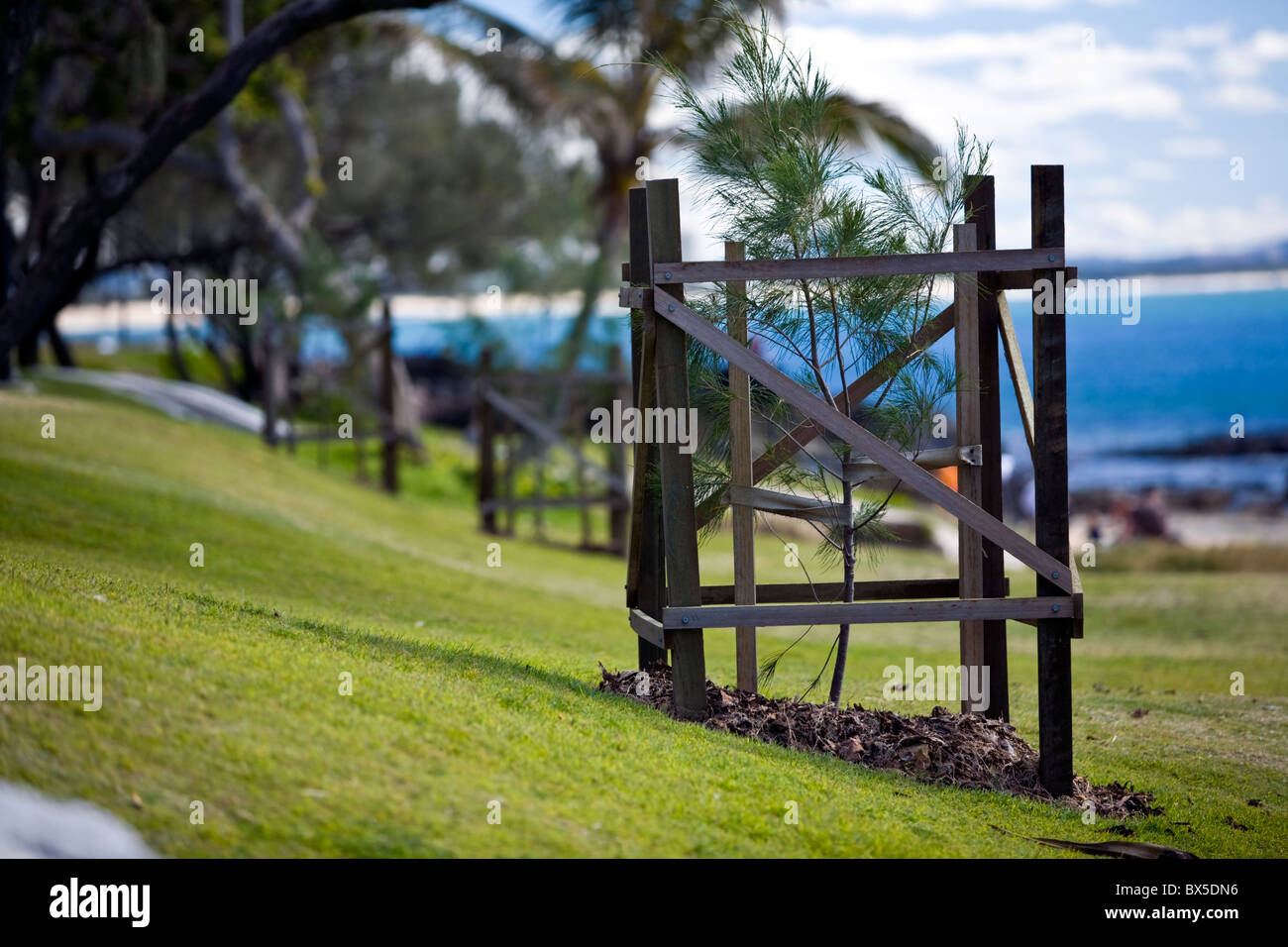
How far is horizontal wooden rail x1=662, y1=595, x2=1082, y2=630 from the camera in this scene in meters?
5.87

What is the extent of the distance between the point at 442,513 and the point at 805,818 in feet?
50.0

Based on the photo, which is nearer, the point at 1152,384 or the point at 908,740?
the point at 908,740

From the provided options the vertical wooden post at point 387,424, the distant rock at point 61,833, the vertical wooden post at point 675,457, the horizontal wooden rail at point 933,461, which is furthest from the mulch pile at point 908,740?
the vertical wooden post at point 387,424

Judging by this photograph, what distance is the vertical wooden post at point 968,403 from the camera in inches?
247

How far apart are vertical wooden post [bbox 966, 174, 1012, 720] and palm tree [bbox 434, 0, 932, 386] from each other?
13229mm

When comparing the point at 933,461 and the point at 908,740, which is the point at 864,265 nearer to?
the point at 933,461

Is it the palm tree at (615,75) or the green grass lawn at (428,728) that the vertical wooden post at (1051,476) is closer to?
the green grass lawn at (428,728)

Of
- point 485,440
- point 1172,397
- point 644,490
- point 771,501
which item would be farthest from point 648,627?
point 1172,397

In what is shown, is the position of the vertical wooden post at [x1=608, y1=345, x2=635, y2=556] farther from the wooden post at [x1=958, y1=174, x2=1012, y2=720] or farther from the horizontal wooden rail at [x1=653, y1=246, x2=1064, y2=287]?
the horizontal wooden rail at [x1=653, y1=246, x2=1064, y2=287]

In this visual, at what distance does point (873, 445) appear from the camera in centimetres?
582

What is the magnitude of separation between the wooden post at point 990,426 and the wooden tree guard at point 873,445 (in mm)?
19

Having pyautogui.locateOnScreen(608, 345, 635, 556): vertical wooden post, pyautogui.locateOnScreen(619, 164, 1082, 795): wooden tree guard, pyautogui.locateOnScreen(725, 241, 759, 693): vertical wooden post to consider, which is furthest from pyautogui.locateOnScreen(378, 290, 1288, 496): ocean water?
pyautogui.locateOnScreen(608, 345, 635, 556): vertical wooden post

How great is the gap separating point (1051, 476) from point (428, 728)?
324 cm
